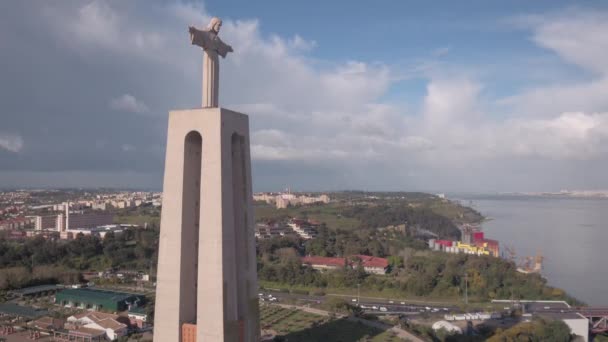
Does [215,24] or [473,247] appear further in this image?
[473,247]

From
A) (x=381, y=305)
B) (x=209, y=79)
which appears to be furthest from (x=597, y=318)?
(x=209, y=79)

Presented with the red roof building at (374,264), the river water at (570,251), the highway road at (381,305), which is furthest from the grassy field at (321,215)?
the highway road at (381,305)

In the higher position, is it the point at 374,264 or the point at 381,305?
the point at 374,264

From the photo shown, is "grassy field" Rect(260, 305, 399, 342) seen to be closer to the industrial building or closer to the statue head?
the statue head

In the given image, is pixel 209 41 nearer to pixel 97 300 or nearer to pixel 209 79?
pixel 209 79

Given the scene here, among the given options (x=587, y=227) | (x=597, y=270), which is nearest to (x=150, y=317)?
(x=597, y=270)

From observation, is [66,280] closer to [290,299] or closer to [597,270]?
[290,299]
